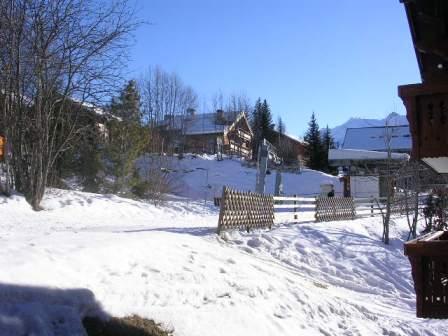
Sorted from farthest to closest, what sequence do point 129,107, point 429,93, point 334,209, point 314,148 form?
1. point 314,148
2. point 129,107
3. point 334,209
4. point 429,93

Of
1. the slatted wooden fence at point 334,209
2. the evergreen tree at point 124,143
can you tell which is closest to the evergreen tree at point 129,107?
the evergreen tree at point 124,143

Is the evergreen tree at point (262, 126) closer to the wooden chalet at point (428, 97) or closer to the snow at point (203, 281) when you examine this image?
the snow at point (203, 281)

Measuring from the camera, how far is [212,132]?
75875mm

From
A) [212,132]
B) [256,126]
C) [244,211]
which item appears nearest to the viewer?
[244,211]

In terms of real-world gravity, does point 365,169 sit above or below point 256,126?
below

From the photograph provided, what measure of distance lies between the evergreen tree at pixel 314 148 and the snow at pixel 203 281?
49.2 meters

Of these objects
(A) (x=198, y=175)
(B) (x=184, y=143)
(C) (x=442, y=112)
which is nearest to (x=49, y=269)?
(C) (x=442, y=112)

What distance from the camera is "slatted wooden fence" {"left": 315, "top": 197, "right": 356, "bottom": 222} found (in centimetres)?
2228

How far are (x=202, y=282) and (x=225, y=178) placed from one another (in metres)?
42.6

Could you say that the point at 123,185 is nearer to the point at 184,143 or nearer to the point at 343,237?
the point at 343,237

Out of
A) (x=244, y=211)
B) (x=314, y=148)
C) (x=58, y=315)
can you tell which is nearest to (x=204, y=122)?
(x=314, y=148)

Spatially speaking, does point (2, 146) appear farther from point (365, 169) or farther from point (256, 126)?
point (256, 126)

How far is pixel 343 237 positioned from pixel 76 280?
12.9m

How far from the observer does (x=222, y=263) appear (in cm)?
1063
